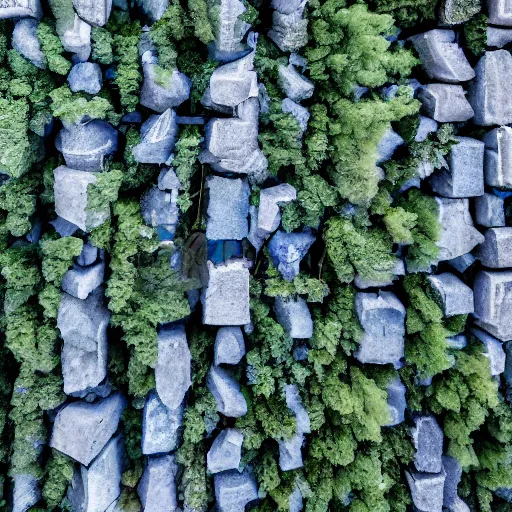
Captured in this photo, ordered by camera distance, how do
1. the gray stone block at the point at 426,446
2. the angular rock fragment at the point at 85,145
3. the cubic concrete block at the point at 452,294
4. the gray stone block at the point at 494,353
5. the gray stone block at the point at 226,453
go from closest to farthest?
1. the angular rock fragment at the point at 85,145
2. the gray stone block at the point at 226,453
3. the cubic concrete block at the point at 452,294
4. the gray stone block at the point at 494,353
5. the gray stone block at the point at 426,446

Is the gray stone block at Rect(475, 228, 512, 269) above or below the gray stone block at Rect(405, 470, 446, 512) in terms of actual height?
above

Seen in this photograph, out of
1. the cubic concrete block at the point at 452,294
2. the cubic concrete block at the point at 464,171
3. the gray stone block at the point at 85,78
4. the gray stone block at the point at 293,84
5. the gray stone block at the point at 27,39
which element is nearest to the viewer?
the gray stone block at the point at 27,39

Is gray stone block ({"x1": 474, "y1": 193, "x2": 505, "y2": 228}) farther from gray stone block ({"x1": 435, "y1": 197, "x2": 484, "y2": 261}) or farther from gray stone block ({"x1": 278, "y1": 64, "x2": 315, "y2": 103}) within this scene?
gray stone block ({"x1": 278, "y1": 64, "x2": 315, "y2": 103})

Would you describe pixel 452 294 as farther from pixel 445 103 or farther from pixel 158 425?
pixel 158 425

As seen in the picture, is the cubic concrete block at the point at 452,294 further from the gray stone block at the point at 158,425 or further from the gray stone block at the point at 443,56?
the gray stone block at the point at 158,425

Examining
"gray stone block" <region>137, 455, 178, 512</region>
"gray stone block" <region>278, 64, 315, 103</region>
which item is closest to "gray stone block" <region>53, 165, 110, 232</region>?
"gray stone block" <region>278, 64, 315, 103</region>

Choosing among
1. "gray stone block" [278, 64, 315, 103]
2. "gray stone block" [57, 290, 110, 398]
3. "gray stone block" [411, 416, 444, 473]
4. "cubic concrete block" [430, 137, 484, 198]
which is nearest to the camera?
"gray stone block" [57, 290, 110, 398]

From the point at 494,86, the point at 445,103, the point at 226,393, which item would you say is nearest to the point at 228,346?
the point at 226,393

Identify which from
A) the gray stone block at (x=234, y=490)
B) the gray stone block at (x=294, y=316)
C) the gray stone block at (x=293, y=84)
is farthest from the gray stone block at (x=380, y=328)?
the gray stone block at (x=293, y=84)
